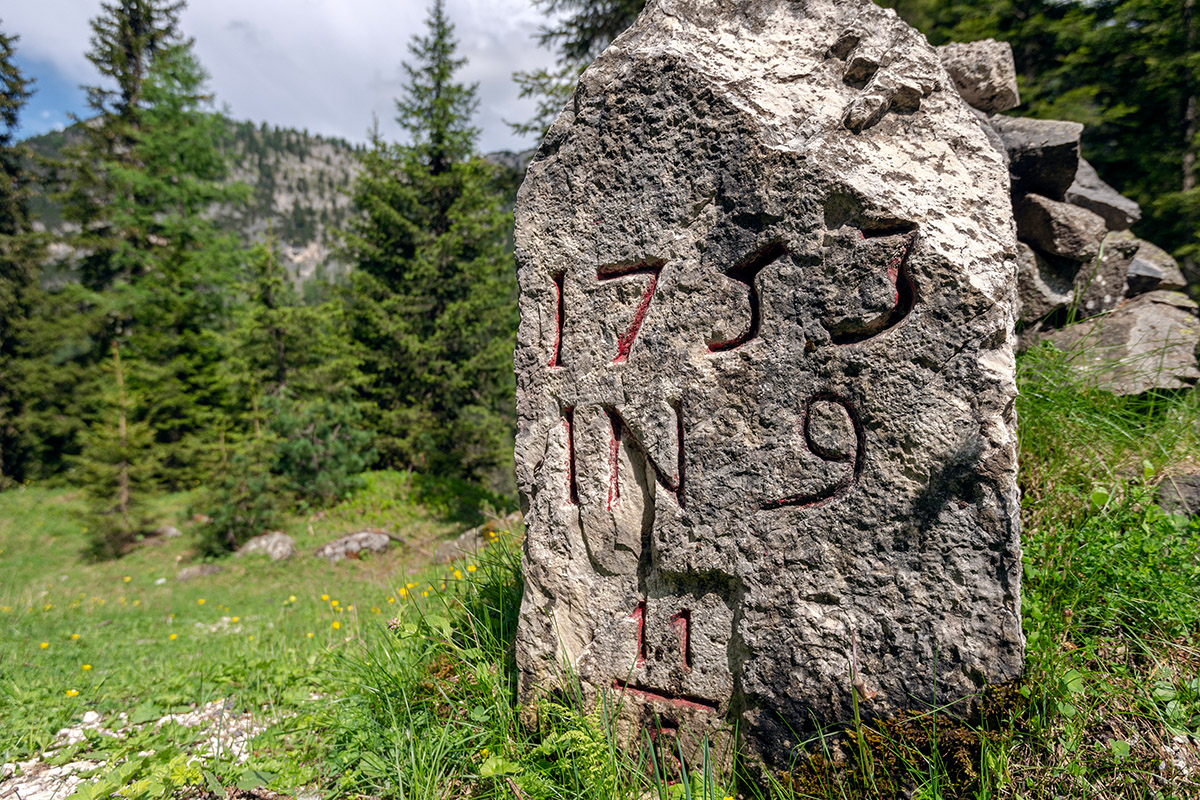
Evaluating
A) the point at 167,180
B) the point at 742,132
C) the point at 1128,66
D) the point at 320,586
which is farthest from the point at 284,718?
the point at 167,180

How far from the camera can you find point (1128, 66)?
1132cm

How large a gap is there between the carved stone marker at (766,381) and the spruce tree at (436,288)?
8.71 m

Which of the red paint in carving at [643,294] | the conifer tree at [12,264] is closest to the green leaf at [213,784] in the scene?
the red paint in carving at [643,294]

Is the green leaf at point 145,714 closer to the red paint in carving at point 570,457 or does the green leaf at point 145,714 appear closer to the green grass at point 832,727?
the green grass at point 832,727

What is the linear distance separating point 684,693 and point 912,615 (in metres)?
0.82

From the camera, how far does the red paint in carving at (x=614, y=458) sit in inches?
89.9

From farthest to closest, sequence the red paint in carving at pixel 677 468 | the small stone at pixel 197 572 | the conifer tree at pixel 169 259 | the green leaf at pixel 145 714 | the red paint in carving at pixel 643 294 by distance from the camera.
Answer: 1. the conifer tree at pixel 169 259
2. the small stone at pixel 197 572
3. the green leaf at pixel 145 714
4. the red paint in carving at pixel 643 294
5. the red paint in carving at pixel 677 468

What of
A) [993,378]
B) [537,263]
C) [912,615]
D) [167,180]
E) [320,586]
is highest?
[167,180]

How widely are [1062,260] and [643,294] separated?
2813 mm

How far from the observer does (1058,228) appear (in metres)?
3.35

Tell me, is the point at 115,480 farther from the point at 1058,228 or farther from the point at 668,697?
the point at 1058,228

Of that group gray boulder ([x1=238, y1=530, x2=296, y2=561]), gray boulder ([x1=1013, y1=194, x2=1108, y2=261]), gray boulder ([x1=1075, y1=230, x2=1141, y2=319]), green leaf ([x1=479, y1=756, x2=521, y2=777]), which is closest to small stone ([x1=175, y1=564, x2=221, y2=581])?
gray boulder ([x1=238, y1=530, x2=296, y2=561])

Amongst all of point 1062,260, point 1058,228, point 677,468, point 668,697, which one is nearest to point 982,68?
point 1058,228

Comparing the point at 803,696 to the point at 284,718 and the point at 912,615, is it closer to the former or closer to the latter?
the point at 912,615
